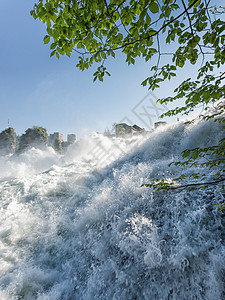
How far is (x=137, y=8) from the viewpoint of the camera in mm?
1465

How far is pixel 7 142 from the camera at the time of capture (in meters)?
30.9

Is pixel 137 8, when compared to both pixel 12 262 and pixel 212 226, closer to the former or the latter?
pixel 212 226

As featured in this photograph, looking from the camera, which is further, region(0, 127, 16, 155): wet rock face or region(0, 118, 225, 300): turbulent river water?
region(0, 127, 16, 155): wet rock face

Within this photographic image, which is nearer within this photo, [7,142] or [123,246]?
[123,246]

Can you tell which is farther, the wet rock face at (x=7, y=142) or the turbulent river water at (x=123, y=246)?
the wet rock face at (x=7, y=142)

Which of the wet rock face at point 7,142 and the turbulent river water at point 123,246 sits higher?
the wet rock face at point 7,142

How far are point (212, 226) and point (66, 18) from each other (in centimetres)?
A: 419

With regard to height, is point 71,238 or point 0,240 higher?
point 0,240

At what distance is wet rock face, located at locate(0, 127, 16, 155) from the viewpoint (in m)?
A: 30.4

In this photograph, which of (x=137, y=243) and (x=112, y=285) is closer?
(x=112, y=285)

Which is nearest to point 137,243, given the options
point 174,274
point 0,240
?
point 174,274

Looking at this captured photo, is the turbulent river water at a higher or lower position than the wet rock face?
lower

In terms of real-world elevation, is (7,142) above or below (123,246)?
above

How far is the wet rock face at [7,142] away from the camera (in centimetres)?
3037
